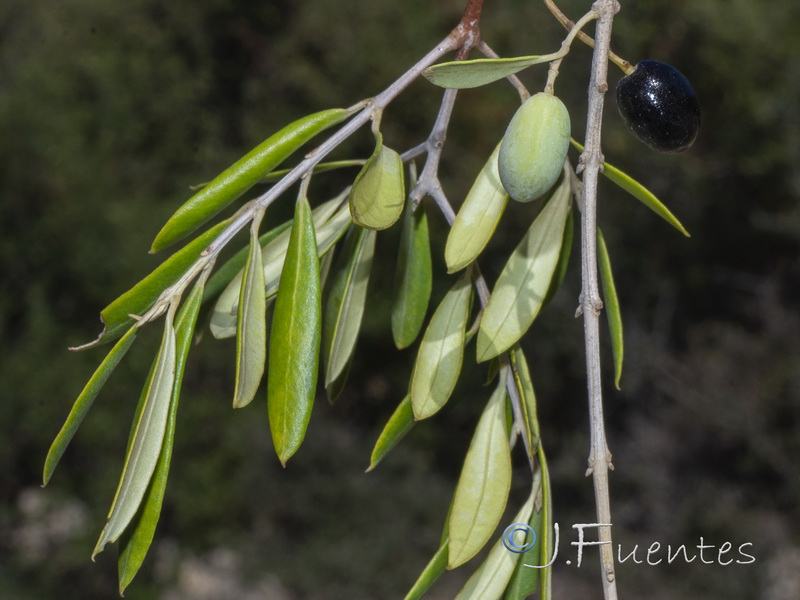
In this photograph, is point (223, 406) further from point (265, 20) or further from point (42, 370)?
point (265, 20)

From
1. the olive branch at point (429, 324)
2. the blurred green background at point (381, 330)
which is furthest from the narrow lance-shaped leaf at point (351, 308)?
the blurred green background at point (381, 330)

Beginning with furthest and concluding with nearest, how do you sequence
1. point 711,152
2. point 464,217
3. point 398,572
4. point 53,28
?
point 53,28
point 711,152
point 398,572
point 464,217

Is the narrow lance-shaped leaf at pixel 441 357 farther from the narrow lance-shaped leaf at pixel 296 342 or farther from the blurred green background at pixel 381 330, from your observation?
the blurred green background at pixel 381 330

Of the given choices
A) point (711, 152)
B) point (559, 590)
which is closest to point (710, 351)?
point (711, 152)

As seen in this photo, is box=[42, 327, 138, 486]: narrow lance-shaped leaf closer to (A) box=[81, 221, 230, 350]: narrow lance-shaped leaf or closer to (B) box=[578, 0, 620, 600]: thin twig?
(A) box=[81, 221, 230, 350]: narrow lance-shaped leaf

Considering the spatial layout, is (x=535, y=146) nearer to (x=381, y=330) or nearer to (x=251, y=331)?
(x=251, y=331)

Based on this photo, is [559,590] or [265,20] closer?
[559,590]

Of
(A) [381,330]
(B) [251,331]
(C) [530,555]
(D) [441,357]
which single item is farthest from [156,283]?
(A) [381,330]
